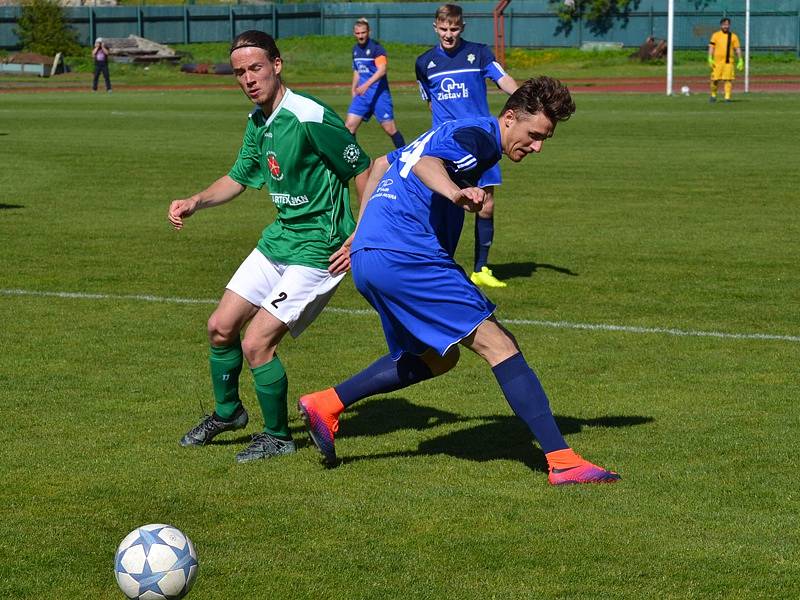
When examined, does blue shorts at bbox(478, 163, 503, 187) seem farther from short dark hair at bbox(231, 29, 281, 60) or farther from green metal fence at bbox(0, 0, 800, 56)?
green metal fence at bbox(0, 0, 800, 56)

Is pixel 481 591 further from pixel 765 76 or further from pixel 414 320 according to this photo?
pixel 765 76

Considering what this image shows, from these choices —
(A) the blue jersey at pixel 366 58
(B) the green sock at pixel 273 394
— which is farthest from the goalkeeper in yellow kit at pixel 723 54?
(B) the green sock at pixel 273 394

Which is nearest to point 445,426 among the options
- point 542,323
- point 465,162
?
point 465,162

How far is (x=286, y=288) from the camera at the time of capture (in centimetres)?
671

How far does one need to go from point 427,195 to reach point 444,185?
44cm

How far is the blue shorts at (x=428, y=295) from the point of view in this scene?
20.0ft

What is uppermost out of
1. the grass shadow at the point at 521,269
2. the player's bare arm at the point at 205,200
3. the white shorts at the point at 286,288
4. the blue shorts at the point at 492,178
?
the player's bare arm at the point at 205,200

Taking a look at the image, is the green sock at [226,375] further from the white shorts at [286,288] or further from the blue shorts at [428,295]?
the blue shorts at [428,295]

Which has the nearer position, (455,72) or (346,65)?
(455,72)

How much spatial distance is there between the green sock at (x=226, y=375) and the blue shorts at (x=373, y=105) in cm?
1645

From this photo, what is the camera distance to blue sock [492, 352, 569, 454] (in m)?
6.22

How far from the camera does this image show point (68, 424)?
24.3 ft

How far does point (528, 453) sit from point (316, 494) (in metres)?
1.28

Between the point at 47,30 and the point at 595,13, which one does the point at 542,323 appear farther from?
the point at 47,30
